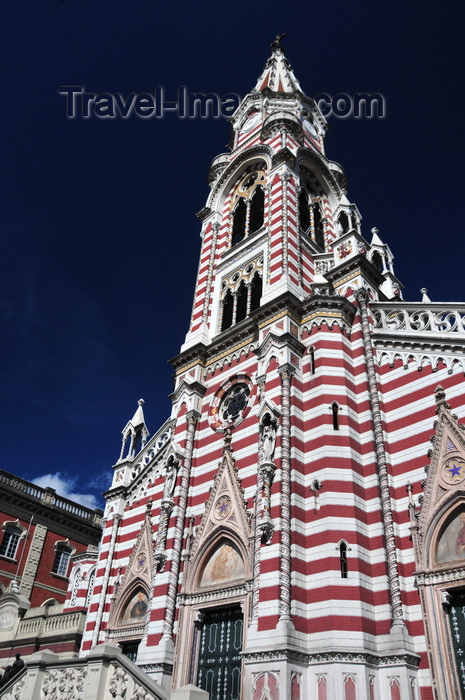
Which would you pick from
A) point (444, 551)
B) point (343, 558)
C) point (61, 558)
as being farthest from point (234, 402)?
point (61, 558)

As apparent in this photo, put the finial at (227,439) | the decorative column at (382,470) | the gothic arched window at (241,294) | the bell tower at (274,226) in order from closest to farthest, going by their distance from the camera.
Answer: the decorative column at (382,470) < the finial at (227,439) < the bell tower at (274,226) < the gothic arched window at (241,294)

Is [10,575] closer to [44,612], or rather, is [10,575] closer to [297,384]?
[44,612]

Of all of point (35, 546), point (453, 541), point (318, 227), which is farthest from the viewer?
point (35, 546)

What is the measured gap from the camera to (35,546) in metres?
36.8

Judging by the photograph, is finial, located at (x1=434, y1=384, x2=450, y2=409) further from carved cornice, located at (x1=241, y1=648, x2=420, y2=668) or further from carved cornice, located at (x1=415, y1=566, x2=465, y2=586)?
→ carved cornice, located at (x1=241, y1=648, x2=420, y2=668)

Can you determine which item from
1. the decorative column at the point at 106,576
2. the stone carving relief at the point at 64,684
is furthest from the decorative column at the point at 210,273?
the stone carving relief at the point at 64,684

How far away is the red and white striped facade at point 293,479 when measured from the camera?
51.2ft

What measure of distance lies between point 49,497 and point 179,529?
21139mm

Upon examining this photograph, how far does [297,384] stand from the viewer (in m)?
20.9

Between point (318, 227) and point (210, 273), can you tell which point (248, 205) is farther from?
point (210, 273)

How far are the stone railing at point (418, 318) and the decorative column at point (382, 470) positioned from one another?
650 millimetres

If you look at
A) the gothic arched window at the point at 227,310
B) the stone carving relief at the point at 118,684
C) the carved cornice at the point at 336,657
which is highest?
the gothic arched window at the point at 227,310

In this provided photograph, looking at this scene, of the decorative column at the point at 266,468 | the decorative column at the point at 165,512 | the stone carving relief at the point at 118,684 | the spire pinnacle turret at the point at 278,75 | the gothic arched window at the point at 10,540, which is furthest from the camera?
the spire pinnacle turret at the point at 278,75

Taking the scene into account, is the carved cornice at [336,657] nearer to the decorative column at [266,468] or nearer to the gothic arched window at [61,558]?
the decorative column at [266,468]
